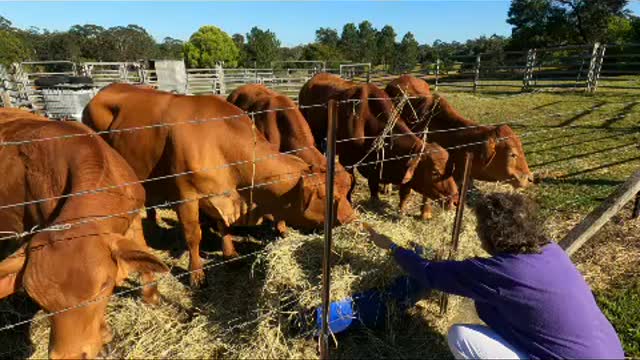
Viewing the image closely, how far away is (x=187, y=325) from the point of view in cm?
372

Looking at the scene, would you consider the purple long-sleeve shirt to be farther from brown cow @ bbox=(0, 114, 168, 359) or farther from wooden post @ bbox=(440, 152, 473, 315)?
brown cow @ bbox=(0, 114, 168, 359)

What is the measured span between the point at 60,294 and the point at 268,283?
59.2 inches

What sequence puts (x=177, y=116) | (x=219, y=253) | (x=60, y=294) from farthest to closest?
(x=219, y=253) → (x=177, y=116) → (x=60, y=294)

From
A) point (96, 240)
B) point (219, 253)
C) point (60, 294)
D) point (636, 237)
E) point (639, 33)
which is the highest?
point (639, 33)

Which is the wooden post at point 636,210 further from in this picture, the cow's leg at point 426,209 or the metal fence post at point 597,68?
the metal fence post at point 597,68

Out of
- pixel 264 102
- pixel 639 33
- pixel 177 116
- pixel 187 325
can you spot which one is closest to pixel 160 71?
pixel 264 102

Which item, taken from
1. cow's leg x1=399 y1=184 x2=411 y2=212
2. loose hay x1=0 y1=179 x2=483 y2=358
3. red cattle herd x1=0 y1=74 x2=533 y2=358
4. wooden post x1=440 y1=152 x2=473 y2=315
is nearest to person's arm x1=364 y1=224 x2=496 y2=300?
loose hay x1=0 y1=179 x2=483 y2=358

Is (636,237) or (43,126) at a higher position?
(43,126)

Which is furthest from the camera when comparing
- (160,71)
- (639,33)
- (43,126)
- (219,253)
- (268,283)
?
(639,33)

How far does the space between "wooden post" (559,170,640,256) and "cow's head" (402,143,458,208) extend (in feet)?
4.77

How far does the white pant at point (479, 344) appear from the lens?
8.90 ft

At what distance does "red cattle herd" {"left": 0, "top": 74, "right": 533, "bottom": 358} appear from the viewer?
107 inches

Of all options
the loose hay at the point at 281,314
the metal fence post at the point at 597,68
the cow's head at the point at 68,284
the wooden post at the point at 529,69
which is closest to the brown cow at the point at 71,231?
the cow's head at the point at 68,284

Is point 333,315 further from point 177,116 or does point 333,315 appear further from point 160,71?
point 160,71
